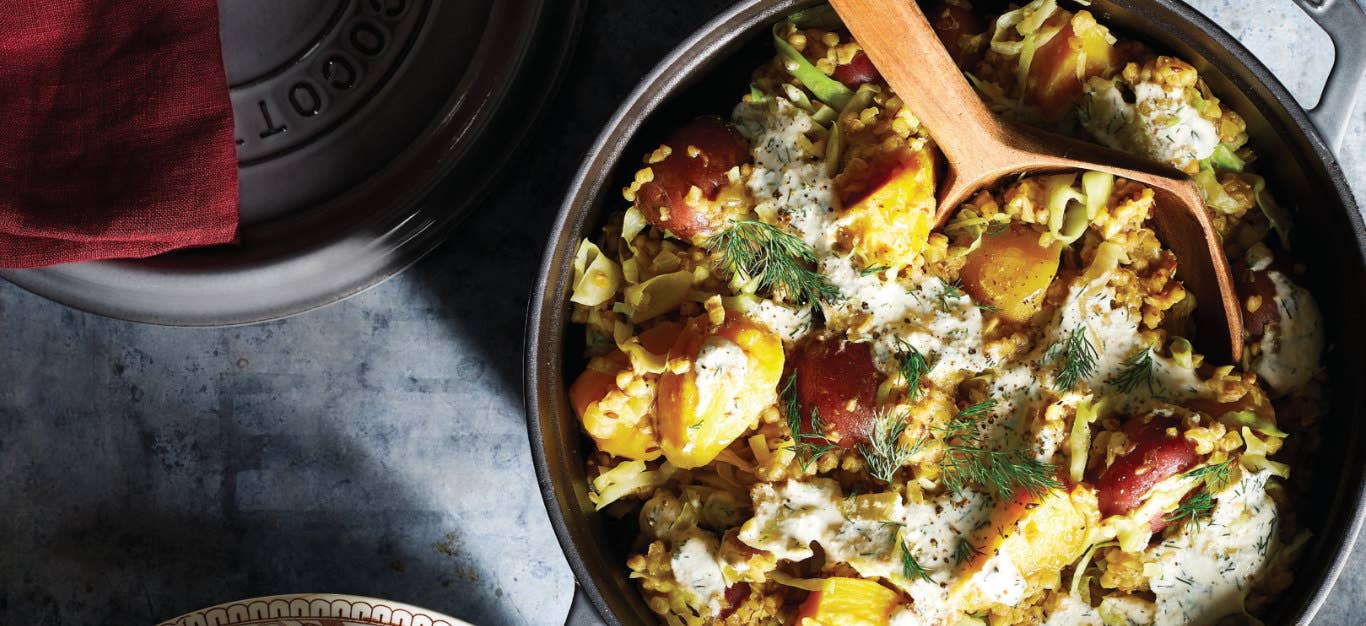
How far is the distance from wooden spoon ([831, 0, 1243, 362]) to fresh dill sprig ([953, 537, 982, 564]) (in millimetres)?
722

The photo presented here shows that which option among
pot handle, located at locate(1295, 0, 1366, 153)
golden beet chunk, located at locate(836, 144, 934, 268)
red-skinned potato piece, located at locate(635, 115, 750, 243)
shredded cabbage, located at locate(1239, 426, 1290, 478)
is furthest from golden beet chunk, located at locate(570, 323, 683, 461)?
pot handle, located at locate(1295, 0, 1366, 153)

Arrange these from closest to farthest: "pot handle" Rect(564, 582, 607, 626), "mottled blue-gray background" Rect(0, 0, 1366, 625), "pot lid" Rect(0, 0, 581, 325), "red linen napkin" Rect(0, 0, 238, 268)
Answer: "pot handle" Rect(564, 582, 607, 626), "red linen napkin" Rect(0, 0, 238, 268), "pot lid" Rect(0, 0, 581, 325), "mottled blue-gray background" Rect(0, 0, 1366, 625)

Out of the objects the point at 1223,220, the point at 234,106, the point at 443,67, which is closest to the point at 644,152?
the point at 443,67

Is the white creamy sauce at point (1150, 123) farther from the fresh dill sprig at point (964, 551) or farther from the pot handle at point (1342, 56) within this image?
the fresh dill sprig at point (964, 551)

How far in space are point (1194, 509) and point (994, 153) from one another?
0.88 meters

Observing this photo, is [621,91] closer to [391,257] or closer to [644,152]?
[644,152]

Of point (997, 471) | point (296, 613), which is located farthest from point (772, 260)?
point (296, 613)

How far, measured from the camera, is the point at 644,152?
2256 millimetres

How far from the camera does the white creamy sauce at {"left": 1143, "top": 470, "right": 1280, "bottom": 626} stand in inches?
78.7

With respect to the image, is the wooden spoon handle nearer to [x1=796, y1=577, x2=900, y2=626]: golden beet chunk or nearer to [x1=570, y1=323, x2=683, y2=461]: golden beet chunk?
[x1=570, y1=323, x2=683, y2=461]: golden beet chunk

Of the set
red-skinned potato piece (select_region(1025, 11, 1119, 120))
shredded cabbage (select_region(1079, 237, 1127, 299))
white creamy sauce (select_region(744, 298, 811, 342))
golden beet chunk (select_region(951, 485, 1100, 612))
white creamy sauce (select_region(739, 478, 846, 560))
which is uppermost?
A: red-skinned potato piece (select_region(1025, 11, 1119, 120))

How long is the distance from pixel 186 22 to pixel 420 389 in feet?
3.68

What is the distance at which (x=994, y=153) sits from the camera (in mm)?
1956

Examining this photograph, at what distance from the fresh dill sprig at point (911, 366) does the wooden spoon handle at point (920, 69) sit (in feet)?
1.41
